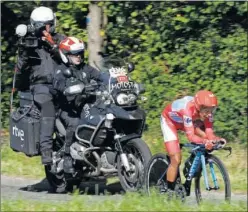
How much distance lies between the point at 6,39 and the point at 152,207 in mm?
8309

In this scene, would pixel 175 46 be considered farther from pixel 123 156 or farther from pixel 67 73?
pixel 123 156

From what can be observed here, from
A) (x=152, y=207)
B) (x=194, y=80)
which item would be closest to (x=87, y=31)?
(x=194, y=80)

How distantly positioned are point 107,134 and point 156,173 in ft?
2.76

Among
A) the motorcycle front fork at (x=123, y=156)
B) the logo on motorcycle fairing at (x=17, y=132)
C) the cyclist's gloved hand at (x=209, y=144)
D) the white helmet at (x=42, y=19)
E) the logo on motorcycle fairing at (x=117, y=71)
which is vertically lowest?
the logo on motorcycle fairing at (x=17, y=132)

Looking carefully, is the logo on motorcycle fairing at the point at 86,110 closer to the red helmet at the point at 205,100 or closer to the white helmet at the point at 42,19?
the white helmet at the point at 42,19

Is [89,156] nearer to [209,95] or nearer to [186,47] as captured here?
[209,95]

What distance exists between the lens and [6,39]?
16219 millimetres

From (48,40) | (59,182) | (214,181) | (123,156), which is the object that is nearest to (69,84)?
(48,40)

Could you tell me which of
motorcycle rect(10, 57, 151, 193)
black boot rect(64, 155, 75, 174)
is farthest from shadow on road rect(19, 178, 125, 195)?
black boot rect(64, 155, 75, 174)

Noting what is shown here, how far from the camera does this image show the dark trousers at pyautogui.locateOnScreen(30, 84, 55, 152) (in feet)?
35.4

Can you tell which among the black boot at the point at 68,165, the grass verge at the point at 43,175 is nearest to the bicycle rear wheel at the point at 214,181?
the black boot at the point at 68,165

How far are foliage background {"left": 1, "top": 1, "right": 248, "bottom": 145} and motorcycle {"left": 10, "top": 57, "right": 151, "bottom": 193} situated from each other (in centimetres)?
307

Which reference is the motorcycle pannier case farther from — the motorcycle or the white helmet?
the white helmet

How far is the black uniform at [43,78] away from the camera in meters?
10.8
